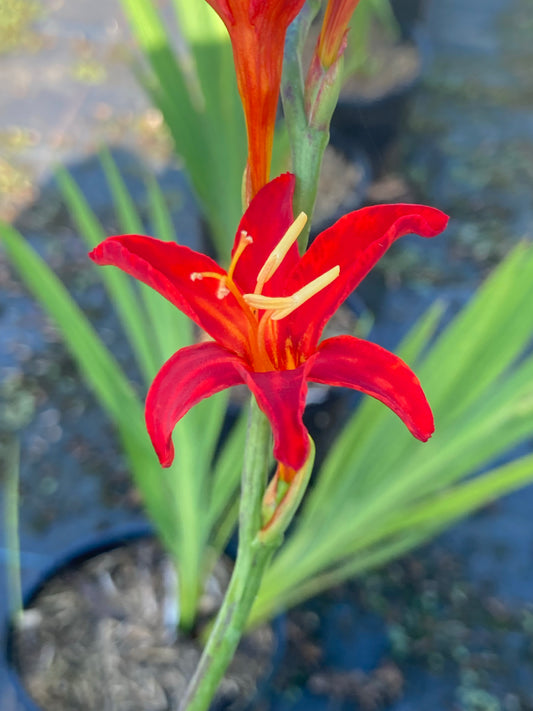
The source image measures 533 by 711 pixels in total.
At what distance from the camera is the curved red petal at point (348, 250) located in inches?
12.2

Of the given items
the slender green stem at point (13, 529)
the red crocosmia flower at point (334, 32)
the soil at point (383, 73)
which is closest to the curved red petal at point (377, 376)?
the red crocosmia flower at point (334, 32)

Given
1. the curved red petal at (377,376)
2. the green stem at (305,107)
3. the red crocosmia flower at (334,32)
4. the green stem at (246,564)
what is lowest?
the green stem at (246,564)

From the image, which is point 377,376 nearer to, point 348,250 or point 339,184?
point 348,250

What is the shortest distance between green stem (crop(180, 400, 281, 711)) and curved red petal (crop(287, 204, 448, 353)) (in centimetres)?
6

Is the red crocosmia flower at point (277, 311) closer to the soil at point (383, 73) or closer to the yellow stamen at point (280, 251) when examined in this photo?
the yellow stamen at point (280, 251)

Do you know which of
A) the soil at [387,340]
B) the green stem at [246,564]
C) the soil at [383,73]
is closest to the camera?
the green stem at [246,564]

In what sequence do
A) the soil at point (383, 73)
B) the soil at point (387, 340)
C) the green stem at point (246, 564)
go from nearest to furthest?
the green stem at point (246, 564)
the soil at point (387, 340)
the soil at point (383, 73)

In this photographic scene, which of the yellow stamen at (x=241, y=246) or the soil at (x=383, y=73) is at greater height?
the yellow stamen at (x=241, y=246)

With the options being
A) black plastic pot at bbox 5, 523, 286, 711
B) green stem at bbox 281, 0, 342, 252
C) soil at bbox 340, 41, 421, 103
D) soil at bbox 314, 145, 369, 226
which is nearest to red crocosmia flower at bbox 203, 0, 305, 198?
green stem at bbox 281, 0, 342, 252

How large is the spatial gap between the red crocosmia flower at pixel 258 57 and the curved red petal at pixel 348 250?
0.05m

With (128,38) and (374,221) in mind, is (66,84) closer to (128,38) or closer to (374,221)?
(128,38)

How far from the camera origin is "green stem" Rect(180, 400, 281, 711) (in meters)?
0.38

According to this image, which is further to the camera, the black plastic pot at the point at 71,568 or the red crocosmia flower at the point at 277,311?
the black plastic pot at the point at 71,568

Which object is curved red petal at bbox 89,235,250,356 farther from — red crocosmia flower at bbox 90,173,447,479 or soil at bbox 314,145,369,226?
soil at bbox 314,145,369,226
